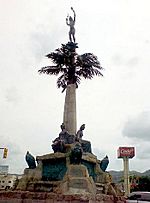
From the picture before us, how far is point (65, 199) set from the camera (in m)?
11.6

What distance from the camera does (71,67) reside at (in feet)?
65.9

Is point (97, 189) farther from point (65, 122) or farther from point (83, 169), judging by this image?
point (65, 122)

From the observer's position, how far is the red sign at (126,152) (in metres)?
78.7

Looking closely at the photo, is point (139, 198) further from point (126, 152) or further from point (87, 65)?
point (126, 152)

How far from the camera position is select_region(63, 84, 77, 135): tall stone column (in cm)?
1855

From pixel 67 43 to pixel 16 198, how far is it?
11235 mm

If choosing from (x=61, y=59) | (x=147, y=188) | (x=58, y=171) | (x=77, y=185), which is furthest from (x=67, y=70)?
(x=147, y=188)

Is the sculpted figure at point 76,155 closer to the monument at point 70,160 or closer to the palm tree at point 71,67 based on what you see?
the monument at point 70,160

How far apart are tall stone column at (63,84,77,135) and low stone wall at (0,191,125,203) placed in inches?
228

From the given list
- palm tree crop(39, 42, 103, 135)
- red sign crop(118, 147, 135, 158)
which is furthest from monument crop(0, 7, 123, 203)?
red sign crop(118, 147, 135, 158)

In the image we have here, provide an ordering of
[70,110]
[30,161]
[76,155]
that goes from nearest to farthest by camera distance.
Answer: [76,155] < [30,161] < [70,110]

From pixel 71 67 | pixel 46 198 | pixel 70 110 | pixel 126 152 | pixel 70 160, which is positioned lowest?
pixel 46 198

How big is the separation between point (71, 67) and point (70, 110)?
2918mm

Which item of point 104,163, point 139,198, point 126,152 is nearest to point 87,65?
point 104,163
